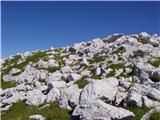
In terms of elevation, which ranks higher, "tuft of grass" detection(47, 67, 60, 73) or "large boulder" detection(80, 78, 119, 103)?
"tuft of grass" detection(47, 67, 60, 73)

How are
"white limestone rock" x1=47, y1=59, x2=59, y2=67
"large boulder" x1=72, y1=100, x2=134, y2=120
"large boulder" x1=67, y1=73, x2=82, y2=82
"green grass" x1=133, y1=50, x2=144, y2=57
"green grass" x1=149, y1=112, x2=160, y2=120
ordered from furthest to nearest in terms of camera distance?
1. "white limestone rock" x1=47, y1=59, x2=59, y2=67
2. "green grass" x1=133, y1=50, x2=144, y2=57
3. "large boulder" x1=67, y1=73, x2=82, y2=82
4. "large boulder" x1=72, y1=100, x2=134, y2=120
5. "green grass" x1=149, y1=112, x2=160, y2=120

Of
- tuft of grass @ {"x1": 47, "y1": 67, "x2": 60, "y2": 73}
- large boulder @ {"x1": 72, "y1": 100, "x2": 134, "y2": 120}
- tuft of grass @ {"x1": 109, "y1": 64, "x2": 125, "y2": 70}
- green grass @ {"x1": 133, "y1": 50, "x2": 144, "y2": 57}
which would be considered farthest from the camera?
tuft of grass @ {"x1": 47, "y1": 67, "x2": 60, "y2": 73}

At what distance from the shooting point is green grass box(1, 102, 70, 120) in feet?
80.9

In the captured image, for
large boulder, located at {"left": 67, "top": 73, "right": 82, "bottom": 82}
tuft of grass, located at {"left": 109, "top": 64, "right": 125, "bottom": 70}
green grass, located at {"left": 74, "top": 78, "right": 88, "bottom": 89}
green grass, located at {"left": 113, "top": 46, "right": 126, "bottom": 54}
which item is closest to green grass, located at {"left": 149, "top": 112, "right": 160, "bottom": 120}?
green grass, located at {"left": 74, "top": 78, "right": 88, "bottom": 89}

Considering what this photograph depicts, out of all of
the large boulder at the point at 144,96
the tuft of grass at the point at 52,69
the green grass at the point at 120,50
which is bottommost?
the large boulder at the point at 144,96

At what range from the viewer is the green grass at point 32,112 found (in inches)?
970

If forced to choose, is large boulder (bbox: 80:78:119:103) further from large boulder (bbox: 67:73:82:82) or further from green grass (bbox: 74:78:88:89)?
large boulder (bbox: 67:73:82:82)

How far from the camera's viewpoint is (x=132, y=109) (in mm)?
23719

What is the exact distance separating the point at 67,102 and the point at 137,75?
26.3ft

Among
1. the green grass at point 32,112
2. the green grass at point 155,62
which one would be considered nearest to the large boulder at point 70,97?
the green grass at point 32,112

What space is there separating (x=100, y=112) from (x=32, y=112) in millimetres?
7897

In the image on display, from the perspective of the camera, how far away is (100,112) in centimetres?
2038

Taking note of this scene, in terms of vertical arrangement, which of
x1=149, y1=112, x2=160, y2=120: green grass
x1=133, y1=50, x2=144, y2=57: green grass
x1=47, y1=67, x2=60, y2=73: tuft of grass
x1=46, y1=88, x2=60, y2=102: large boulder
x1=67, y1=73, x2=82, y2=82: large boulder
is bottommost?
x1=149, y1=112, x2=160, y2=120: green grass

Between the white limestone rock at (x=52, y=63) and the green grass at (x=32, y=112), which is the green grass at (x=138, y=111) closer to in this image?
the green grass at (x=32, y=112)
